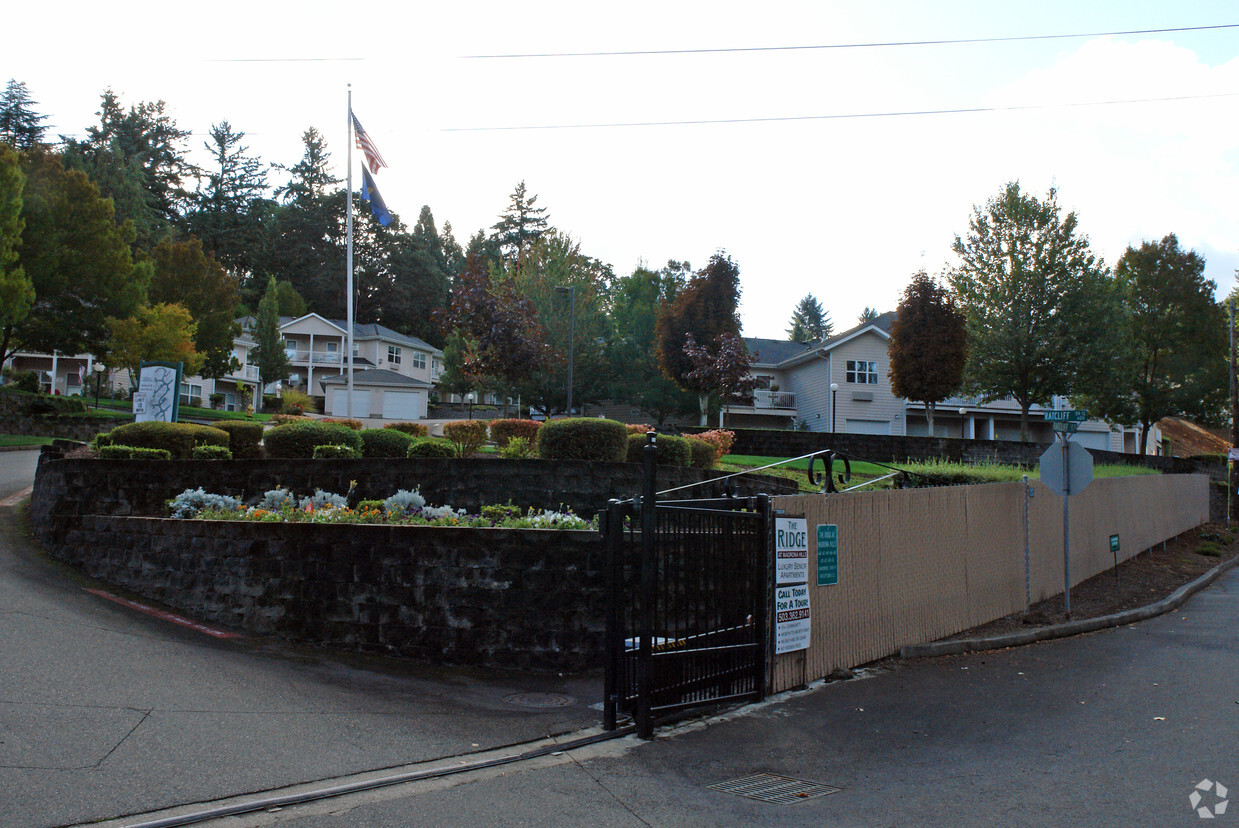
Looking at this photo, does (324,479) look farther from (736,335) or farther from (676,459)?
(736,335)

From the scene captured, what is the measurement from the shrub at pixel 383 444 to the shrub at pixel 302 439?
1.55 feet

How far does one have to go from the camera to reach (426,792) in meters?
5.44

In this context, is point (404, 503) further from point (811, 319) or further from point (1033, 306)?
point (811, 319)

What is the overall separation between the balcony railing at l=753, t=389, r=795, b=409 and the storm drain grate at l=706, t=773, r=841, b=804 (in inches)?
1711

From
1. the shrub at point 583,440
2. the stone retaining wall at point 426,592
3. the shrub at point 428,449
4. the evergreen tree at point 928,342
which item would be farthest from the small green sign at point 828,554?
the evergreen tree at point 928,342

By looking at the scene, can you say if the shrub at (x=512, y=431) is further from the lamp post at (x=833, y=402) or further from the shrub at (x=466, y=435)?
the lamp post at (x=833, y=402)

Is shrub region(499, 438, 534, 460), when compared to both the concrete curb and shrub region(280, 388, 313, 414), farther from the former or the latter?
shrub region(280, 388, 313, 414)

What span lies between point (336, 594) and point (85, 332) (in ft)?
100

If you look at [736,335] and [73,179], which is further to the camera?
[736,335]

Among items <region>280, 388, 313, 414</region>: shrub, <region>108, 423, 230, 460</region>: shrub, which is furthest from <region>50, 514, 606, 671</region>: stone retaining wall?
<region>280, 388, 313, 414</region>: shrub

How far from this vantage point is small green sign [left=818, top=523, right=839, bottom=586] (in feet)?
28.2

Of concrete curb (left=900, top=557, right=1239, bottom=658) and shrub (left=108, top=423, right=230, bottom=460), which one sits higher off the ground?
shrub (left=108, top=423, right=230, bottom=460)

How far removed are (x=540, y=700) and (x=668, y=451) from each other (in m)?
10.2

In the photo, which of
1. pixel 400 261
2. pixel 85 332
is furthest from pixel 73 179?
pixel 400 261
